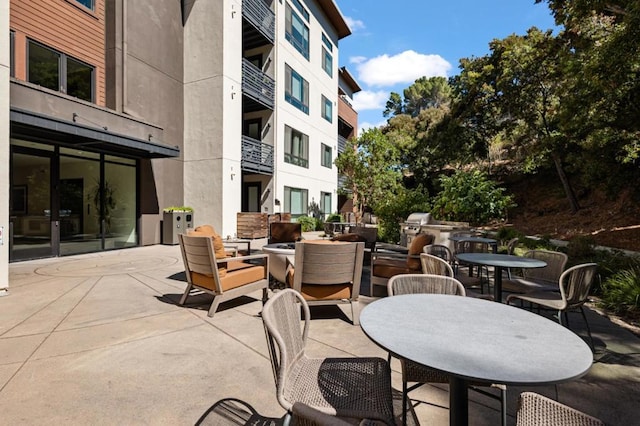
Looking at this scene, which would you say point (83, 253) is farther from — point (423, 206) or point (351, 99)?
point (351, 99)

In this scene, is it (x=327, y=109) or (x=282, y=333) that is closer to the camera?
(x=282, y=333)

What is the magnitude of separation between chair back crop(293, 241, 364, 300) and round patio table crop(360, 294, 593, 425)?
6.26 ft

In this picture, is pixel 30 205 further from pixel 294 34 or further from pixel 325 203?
pixel 325 203

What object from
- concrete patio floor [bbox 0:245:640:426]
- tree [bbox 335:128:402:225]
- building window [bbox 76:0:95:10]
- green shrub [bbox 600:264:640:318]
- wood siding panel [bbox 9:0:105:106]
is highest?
building window [bbox 76:0:95:10]

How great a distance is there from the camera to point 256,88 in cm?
1420

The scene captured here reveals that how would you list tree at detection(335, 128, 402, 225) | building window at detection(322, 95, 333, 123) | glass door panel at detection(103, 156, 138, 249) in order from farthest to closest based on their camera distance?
1. building window at detection(322, 95, 333, 123)
2. tree at detection(335, 128, 402, 225)
3. glass door panel at detection(103, 156, 138, 249)

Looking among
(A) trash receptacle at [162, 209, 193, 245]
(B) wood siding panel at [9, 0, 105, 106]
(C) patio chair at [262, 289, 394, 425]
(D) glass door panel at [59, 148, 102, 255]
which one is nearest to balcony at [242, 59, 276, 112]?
(B) wood siding panel at [9, 0, 105, 106]

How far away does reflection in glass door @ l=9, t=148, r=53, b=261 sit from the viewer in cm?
792

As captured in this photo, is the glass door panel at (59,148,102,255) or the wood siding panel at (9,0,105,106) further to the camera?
the glass door panel at (59,148,102,255)

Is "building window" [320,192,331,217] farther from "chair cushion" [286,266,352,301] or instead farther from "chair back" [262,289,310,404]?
"chair back" [262,289,310,404]

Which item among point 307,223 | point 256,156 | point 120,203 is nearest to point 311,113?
point 256,156

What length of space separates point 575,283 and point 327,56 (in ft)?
70.1

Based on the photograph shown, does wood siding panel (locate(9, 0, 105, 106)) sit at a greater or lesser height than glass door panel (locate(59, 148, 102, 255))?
greater

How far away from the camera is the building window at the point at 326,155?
2084 centimetres
